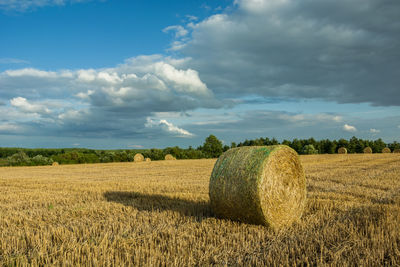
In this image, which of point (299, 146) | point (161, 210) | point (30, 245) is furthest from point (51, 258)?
point (299, 146)

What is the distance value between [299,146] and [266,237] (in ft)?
182

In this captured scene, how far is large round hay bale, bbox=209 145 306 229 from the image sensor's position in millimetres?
6055

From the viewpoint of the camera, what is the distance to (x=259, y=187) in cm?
600

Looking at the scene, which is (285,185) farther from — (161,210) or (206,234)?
(161,210)

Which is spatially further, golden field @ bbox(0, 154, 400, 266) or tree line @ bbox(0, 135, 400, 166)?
tree line @ bbox(0, 135, 400, 166)

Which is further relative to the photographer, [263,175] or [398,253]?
[263,175]

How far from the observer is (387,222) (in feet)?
18.5

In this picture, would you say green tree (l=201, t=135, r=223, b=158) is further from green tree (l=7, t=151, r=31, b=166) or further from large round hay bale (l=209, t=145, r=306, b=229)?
large round hay bale (l=209, t=145, r=306, b=229)

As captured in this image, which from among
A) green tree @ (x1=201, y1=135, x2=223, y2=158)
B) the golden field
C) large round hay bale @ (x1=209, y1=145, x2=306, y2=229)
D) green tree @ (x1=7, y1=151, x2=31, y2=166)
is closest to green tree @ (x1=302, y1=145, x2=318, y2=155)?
green tree @ (x1=201, y1=135, x2=223, y2=158)

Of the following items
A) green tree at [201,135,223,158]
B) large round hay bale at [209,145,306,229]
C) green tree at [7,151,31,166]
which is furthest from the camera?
green tree at [201,135,223,158]

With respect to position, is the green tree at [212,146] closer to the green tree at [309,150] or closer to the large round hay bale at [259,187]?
the green tree at [309,150]

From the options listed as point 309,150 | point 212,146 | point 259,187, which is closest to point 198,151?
point 212,146

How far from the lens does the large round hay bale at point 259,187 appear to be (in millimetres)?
6055

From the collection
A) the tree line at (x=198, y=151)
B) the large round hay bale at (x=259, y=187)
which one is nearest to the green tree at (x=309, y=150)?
the tree line at (x=198, y=151)
